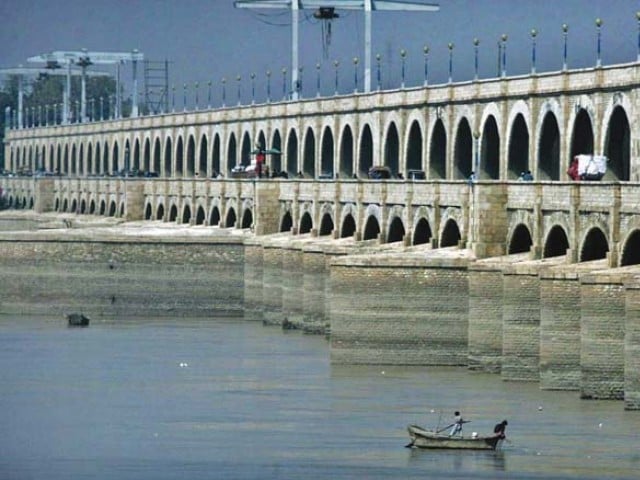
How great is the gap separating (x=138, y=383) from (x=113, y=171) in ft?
370

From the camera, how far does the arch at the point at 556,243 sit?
249ft

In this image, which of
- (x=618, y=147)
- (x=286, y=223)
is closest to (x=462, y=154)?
(x=286, y=223)

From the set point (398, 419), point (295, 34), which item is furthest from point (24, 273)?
point (398, 419)

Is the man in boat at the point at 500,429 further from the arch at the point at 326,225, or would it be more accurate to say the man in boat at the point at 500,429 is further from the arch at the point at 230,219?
the arch at the point at 230,219

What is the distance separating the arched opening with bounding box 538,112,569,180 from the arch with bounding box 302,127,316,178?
3674 cm

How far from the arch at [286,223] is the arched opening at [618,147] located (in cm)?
2961

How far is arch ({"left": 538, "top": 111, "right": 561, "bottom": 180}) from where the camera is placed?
299 ft

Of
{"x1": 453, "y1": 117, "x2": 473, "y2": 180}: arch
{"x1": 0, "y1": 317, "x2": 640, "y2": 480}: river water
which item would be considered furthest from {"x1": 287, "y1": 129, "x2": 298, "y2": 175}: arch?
{"x1": 0, "y1": 317, "x2": 640, "y2": 480}: river water

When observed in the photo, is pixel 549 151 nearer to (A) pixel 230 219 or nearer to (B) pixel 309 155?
(A) pixel 230 219

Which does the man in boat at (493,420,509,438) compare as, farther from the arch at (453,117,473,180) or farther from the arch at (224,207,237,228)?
the arch at (224,207,237,228)

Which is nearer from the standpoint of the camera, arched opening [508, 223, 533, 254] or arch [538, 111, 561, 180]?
arched opening [508, 223, 533, 254]

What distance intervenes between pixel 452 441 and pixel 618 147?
27.8m

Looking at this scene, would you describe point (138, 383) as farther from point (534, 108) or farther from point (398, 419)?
point (534, 108)

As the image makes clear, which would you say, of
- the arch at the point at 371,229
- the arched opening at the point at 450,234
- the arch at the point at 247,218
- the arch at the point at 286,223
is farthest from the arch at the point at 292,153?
the arched opening at the point at 450,234
